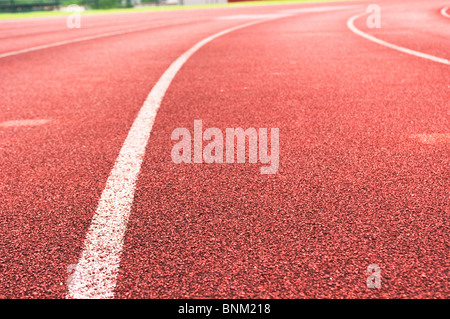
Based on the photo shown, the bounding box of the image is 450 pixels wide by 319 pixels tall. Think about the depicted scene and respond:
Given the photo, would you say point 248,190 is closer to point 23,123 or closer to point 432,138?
point 432,138

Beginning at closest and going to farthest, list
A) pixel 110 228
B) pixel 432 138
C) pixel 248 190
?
pixel 110 228, pixel 248 190, pixel 432 138

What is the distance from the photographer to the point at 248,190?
2.98 m

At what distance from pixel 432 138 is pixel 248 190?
1.70 meters

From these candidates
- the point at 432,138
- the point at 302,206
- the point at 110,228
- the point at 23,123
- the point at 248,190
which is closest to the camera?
the point at 110,228

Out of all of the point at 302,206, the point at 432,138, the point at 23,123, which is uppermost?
the point at 23,123

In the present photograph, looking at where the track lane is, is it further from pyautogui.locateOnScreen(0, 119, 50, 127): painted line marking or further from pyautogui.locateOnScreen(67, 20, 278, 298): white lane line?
pyautogui.locateOnScreen(0, 119, 50, 127): painted line marking

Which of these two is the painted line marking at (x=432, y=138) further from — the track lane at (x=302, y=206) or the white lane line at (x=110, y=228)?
the white lane line at (x=110, y=228)

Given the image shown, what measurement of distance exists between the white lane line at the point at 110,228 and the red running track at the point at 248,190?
46 mm

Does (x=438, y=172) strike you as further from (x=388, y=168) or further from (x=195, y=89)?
(x=195, y=89)

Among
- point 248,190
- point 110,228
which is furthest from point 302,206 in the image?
point 110,228

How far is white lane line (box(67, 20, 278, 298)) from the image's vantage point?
2.05 meters

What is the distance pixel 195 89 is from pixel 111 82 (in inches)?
49.3

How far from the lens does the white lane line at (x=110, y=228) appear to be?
205cm

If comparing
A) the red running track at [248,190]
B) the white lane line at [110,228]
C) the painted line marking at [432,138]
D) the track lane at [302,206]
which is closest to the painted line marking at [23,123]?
the red running track at [248,190]
